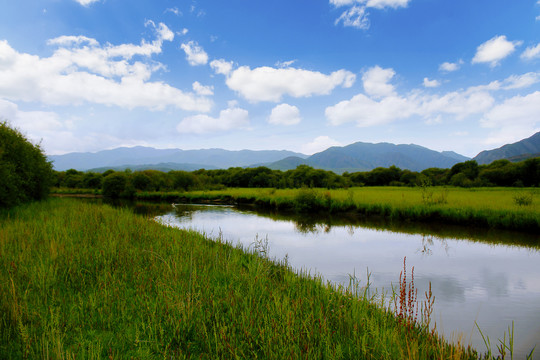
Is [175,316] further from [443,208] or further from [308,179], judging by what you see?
[308,179]

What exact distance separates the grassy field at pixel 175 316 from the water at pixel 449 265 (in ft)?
3.32

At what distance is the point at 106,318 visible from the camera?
135 inches

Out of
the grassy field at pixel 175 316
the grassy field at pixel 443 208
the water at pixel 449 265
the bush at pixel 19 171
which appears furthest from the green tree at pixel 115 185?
the grassy field at pixel 175 316

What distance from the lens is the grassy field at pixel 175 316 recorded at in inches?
110

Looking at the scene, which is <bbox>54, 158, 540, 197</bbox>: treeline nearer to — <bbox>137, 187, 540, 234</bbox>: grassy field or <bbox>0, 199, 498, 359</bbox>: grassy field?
<bbox>137, 187, 540, 234</bbox>: grassy field

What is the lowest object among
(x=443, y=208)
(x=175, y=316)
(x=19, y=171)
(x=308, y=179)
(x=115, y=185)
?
(x=443, y=208)

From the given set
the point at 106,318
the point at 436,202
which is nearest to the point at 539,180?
the point at 436,202

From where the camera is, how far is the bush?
11.0m

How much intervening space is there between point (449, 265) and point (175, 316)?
8517 millimetres

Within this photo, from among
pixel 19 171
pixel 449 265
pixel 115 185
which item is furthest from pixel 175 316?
pixel 115 185

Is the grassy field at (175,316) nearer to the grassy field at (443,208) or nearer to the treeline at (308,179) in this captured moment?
the grassy field at (443,208)

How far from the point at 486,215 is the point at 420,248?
22.4 feet

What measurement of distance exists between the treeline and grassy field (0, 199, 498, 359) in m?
23.5

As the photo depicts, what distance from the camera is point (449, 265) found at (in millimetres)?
8297
